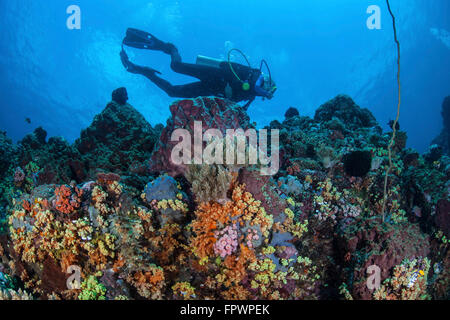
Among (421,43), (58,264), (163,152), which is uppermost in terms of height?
(421,43)

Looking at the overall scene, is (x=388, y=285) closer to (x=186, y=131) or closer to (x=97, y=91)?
(x=186, y=131)

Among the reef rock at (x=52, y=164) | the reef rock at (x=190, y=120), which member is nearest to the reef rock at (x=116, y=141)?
the reef rock at (x=52, y=164)

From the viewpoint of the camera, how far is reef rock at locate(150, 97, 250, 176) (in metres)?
5.20

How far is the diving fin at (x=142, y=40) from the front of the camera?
13.0 metres

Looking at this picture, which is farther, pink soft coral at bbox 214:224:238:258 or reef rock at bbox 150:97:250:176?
reef rock at bbox 150:97:250:176

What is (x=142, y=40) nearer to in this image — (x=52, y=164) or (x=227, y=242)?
(x=52, y=164)

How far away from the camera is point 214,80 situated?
35.8 ft

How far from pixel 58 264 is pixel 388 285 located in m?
5.06

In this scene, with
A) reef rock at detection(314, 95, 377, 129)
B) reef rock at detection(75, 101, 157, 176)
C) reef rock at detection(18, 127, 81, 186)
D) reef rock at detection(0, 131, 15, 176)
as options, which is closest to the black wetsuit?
reef rock at detection(314, 95, 377, 129)

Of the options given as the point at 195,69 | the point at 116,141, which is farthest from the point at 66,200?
the point at 195,69

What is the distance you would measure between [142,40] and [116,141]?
911cm

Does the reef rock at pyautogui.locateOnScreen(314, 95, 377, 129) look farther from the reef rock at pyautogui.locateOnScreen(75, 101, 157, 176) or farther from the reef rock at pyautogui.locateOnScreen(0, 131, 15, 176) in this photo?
the reef rock at pyautogui.locateOnScreen(0, 131, 15, 176)
